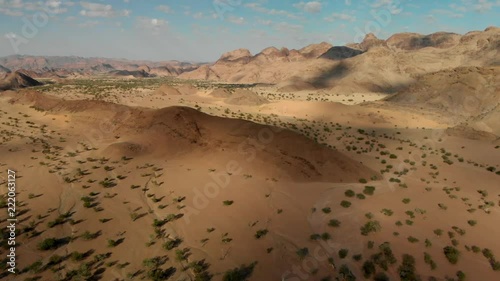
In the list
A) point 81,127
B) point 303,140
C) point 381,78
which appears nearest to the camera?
point 303,140

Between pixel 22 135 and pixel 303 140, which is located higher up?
pixel 303 140

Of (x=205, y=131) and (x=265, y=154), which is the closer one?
(x=265, y=154)

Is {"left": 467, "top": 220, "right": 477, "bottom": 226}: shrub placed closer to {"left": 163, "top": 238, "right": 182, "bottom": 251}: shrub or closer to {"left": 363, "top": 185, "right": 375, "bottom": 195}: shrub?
{"left": 363, "top": 185, "right": 375, "bottom": 195}: shrub

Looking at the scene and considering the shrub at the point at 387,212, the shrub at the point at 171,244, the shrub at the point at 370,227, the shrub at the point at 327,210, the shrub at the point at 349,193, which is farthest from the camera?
the shrub at the point at 349,193

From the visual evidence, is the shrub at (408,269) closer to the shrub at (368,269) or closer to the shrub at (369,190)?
the shrub at (368,269)

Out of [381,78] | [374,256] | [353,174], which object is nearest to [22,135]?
[353,174]

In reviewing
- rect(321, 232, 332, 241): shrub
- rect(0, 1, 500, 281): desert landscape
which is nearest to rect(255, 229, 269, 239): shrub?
rect(0, 1, 500, 281): desert landscape

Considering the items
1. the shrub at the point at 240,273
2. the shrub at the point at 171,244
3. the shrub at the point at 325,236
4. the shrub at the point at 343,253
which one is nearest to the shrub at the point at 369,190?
the shrub at the point at 325,236

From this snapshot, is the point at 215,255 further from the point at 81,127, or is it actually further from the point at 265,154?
the point at 81,127
